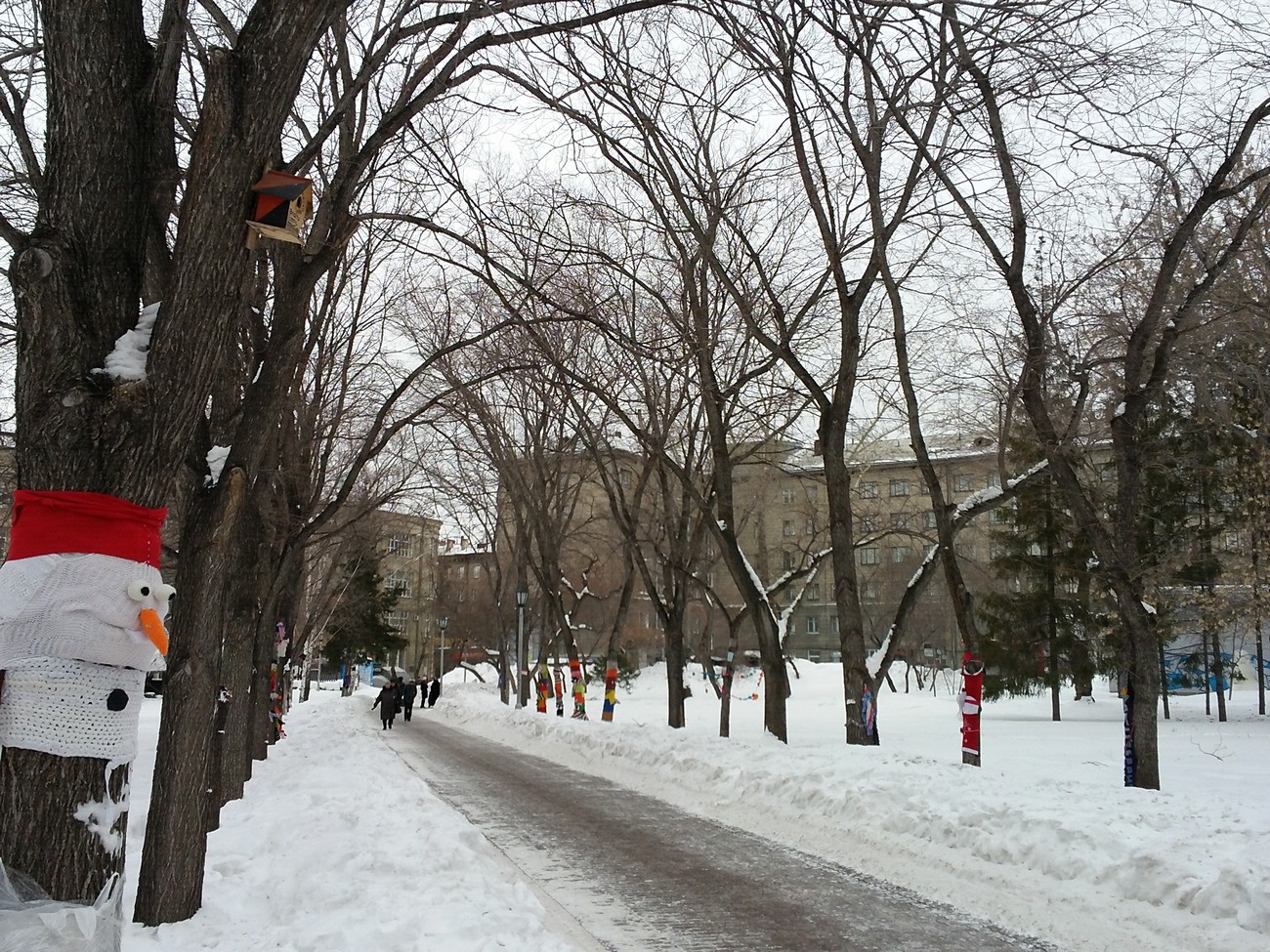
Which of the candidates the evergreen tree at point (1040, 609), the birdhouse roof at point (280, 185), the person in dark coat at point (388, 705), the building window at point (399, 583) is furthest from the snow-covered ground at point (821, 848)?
the building window at point (399, 583)

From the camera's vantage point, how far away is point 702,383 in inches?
645

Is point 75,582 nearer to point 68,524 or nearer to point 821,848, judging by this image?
point 68,524

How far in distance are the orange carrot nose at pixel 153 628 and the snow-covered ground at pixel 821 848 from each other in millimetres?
2127

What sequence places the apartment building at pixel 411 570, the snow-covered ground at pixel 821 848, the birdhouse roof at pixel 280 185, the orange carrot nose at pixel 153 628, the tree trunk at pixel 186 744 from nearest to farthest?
the orange carrot nose at pixel 153 628, the birdhouse roof at pixel 280 185, the tree trunk at pixel 186 744, the snow-covered ground at pixel 821 848, the apartment building at pixel 411 570

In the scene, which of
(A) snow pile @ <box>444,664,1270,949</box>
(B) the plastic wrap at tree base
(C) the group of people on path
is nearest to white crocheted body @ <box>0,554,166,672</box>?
(B) the plastic wrap at tree base

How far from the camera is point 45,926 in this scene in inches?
101

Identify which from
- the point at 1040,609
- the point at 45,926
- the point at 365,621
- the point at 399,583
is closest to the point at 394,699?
the point at 1040,609

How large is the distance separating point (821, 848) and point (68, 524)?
774cm

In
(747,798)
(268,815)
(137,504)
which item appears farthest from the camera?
(747,798)

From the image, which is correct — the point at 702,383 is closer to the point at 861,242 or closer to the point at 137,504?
the point at 861,242

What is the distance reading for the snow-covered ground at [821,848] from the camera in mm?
6234

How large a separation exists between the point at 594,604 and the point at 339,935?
60661 mm

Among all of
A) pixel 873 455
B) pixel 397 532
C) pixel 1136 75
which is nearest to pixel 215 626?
pixel 1136 75

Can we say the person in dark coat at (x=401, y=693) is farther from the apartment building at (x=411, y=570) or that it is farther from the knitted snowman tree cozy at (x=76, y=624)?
the knitted snowman tree cozy at (x=76, y=624)
